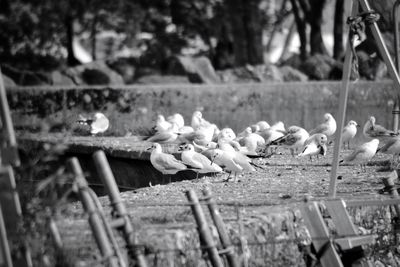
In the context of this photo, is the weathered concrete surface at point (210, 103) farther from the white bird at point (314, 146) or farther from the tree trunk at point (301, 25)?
the tree trunk at point (301, 25)

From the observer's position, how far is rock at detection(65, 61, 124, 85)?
83.6 feet

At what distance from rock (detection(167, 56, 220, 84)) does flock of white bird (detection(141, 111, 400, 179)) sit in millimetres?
8557

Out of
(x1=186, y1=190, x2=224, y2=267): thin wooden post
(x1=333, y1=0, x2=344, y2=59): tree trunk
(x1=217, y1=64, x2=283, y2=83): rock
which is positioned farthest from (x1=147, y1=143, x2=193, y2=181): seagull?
(x1=333, y1=0, x2=344, y2=59): tree trunk

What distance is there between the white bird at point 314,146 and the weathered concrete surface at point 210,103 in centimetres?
572

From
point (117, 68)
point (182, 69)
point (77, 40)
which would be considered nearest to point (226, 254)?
point (182, 69)

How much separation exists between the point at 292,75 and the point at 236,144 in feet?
49.0

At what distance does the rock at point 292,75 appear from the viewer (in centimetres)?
2706

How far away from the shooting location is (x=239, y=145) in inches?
509

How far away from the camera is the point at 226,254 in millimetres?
6512

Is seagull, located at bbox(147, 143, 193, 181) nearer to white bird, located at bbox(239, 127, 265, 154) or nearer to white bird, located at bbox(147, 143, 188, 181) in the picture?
white bird, located at bbox(147, 143, 188, 181)

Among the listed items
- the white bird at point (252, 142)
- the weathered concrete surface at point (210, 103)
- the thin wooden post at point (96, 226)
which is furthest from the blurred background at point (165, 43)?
the thin wooden post at point (96, 226)

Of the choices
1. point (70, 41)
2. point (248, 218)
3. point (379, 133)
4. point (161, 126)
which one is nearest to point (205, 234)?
point (248, 218)

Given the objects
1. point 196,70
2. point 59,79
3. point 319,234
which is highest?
point 59,79

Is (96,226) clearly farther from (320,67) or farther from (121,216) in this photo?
(320,67)
